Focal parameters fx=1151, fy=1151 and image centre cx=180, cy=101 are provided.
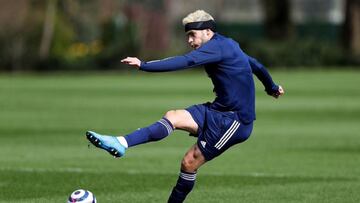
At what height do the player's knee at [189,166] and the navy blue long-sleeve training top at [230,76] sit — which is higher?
the navy blue long-sleeve training top at [230,76]

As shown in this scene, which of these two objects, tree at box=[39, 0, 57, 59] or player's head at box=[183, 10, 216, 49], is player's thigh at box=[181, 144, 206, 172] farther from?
tree at box=[39, 0, 57, 59]

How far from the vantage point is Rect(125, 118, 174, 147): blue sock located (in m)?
11.2

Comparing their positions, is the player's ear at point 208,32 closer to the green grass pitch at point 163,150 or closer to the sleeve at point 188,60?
the sleeve at point 188,60

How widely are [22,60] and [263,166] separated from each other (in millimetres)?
41795

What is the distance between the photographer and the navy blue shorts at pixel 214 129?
11.8 meters

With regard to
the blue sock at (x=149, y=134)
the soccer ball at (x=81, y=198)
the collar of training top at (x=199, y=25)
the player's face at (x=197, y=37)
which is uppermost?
the collar of training top at (x=199, y=25)

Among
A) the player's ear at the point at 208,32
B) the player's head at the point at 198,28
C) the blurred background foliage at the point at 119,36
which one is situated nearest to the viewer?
the player's head at the point at 198,28

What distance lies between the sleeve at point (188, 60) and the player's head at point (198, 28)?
16cm

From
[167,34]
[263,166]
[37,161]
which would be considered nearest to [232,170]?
[263,166]

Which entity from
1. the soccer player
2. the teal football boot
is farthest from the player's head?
the teal football boot

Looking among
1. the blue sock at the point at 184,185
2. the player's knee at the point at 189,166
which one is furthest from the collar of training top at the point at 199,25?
the blue sock at the point at 184,185

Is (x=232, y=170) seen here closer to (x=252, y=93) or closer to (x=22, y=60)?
(x=252, y=93)

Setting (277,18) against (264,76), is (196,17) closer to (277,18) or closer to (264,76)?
(264,76)

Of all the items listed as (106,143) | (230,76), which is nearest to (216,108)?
(230,76)
